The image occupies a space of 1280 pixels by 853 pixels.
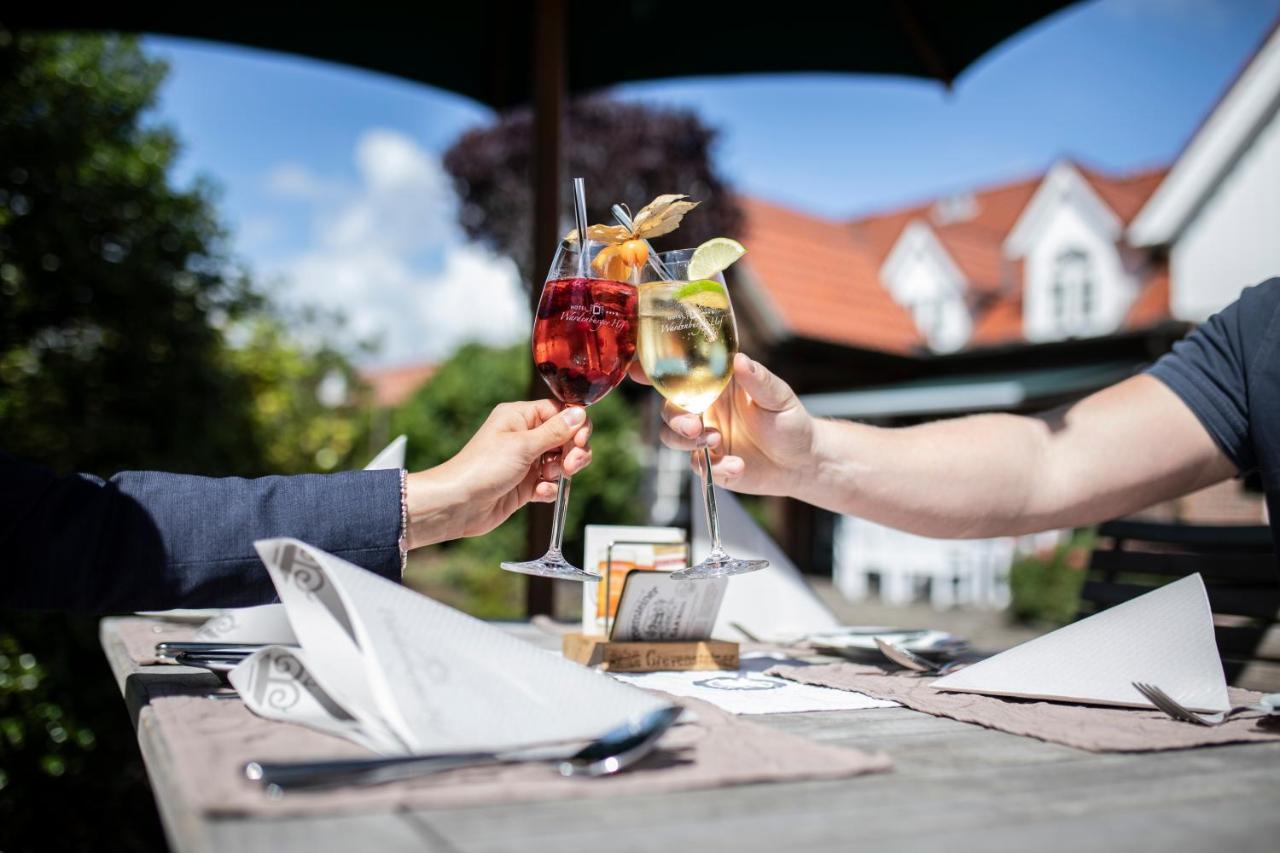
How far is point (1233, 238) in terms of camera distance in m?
13.1

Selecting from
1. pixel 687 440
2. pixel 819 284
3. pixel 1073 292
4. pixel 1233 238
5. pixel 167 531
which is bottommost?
pixel 167 531

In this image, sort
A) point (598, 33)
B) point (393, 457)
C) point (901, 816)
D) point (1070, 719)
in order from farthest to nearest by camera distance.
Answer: point (598, 33), point (393, 457), point (1070, 719), point (901, 816)

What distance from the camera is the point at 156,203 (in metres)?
4.91

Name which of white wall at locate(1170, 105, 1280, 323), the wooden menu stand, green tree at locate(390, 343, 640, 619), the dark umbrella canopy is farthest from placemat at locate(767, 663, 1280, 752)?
white wall at locate(1170, 105, 1280, 323)

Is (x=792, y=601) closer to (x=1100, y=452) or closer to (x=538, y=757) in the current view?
(x=1100, y=452)

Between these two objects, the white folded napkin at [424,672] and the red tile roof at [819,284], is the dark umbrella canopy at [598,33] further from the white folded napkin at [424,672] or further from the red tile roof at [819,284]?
the red tile roof at [819,284]

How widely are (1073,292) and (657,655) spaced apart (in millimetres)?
16095

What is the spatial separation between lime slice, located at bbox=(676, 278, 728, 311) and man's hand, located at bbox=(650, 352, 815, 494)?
0.33ft

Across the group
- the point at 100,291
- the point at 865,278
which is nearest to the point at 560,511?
the point at 100,291

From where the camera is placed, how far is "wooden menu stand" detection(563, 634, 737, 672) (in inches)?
65.2

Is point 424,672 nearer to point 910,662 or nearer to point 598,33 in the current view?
point 910,662

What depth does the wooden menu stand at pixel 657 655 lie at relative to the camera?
1657 mm

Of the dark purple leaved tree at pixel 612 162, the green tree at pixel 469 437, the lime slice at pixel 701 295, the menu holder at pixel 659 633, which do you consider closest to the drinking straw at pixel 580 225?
the lime slice at pixel 701 295

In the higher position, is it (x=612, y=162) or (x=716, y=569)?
(x=612, y=162)
